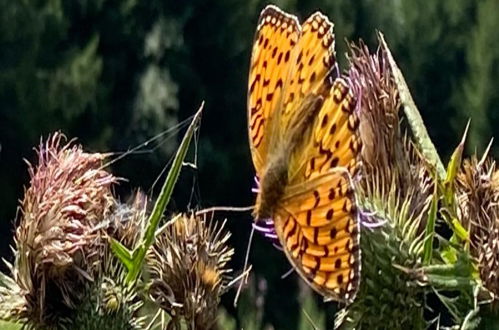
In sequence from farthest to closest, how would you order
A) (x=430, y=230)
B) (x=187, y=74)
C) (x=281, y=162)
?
(x=187, y=74) < (x=281, y=162) < (x=430, y=230)

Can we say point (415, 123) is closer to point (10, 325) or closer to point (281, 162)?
point (281, 162)

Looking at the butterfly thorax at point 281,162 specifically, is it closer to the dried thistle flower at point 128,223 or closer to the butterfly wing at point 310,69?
the butterfly wing at point 310,69

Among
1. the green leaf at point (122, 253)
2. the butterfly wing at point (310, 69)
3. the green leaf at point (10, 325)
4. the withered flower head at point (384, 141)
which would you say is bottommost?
the green leaf at point (10, 325)

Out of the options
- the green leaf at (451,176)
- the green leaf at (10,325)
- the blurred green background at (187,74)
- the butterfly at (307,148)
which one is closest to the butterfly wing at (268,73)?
the butterfly at (307,148)

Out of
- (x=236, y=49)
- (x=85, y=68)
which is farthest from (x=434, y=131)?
(x=85, y=68)

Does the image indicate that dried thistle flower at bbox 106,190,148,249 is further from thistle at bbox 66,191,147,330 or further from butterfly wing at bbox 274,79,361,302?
butterfly wing at bbox 274,79,361,302

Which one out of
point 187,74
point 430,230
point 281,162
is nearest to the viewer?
point 430,230

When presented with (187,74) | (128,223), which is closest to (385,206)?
(128,223)
